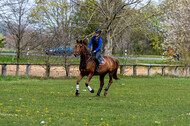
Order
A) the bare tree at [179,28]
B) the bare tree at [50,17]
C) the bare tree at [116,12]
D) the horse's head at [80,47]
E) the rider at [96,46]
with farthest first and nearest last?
the bare tree at [179,28], the bare tree at [50,17], the bare tree at [116,12], the rider at [96,46], the horse's head at [80,47]

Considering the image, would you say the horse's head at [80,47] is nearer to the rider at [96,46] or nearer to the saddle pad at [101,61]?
the rider at [96,46]

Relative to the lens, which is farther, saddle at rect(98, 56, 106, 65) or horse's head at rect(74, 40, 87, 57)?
saddle at rect(98, 56, 106, 65)

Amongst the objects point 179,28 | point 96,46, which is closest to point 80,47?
point 96,46

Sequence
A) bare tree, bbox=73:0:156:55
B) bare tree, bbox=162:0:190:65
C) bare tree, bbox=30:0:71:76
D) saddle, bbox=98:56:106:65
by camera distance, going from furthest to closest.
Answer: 1. bare tree, bbox=162:0:190:65
2. bare tree, bbox=30:0:71:76
3. bare tree, bbox=73:0:156:55
4. saddle, bbox=98:56:106:65

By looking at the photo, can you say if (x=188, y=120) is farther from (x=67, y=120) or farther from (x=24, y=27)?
(x=24, y=27)

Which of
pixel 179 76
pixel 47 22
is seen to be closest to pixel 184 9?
pixel 179 76

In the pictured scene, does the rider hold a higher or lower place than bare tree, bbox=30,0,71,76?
lower

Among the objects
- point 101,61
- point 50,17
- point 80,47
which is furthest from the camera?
point 50,17

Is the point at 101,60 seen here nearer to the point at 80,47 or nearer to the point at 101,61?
the point at 101,61

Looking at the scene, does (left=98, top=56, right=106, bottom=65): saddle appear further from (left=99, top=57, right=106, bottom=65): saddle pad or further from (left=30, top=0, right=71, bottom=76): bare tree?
(left=30, top=0, right=71, bottom=76): bare tree

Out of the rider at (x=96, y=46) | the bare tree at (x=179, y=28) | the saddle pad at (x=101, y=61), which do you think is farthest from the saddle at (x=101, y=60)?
the bare tree at (x=179, y=28)

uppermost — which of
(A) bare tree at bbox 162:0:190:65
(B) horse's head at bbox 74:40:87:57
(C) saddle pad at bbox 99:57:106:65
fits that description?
(A) bare tree at bbox 162:0:190:65

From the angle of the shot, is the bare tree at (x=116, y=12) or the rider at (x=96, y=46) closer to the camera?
the rider at (x=96, y=46)

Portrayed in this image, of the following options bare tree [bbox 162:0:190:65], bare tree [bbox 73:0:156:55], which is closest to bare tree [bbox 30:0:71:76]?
bare tree [bbox 73:0:156:55]
